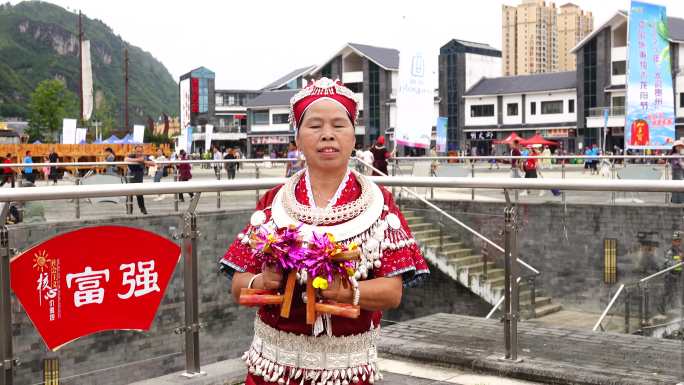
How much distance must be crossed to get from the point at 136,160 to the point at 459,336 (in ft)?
45.0

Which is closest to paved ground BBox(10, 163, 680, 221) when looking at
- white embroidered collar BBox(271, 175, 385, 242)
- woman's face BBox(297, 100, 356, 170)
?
white embroidered collar BBox(271, 175, 385, 242)

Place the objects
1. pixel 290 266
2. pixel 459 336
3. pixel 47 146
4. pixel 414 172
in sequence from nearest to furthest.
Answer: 1. pixel 290 266
2. pixel 459 336
3. pixel 414 172
4. pixel 47 146

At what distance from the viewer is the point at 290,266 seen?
8.09ft

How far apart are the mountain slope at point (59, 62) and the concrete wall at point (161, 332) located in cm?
12373

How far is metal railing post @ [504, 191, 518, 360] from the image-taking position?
536cm

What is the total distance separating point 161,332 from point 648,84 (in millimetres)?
14870

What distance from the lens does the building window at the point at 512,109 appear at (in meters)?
63.6

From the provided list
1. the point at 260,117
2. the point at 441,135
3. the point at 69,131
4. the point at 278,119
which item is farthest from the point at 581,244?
the point at 260,117

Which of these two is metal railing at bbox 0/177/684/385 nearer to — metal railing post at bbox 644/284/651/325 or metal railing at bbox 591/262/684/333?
metal railing at bbox 591/262/684/333

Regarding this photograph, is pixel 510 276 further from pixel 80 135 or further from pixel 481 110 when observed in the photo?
pixel 481 110

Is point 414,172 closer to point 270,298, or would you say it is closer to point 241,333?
point 241,333

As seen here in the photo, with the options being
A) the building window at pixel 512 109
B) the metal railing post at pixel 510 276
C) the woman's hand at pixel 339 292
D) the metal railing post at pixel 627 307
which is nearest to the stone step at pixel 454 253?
the metal railing post at pixel 510 276

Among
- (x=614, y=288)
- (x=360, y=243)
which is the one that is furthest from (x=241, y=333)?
(x=360, y=243)

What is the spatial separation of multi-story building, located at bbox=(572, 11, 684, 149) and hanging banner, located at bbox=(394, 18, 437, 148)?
40869 millimetres
